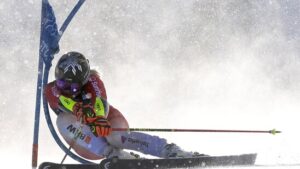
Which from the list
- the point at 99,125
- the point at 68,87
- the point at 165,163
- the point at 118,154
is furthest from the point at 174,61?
the point at 165,163

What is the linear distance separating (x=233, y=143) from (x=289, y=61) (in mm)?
17644

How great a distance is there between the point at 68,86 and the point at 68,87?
1cm

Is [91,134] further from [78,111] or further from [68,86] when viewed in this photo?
[68,86]

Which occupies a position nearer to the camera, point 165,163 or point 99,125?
point 165,163

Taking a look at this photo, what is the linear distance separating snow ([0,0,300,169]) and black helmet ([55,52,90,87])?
6787mm

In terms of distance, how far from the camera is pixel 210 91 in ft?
73.4

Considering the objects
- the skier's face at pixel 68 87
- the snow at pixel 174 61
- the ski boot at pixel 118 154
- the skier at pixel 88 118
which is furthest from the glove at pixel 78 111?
the snow at pixel 174 61

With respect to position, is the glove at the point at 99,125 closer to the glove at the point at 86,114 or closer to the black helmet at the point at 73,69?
the glove at the point at 86,114

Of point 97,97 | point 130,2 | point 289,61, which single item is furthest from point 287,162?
point 130,2

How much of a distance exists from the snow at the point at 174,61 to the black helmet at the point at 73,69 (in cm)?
679

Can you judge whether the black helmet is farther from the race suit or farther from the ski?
the ski

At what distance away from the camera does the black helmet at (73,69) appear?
594 centimetres

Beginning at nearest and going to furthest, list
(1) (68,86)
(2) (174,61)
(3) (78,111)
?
(3) (78,111)
(1) (68,86)
(2) (174,61)

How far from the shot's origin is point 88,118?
5730 millimetres
